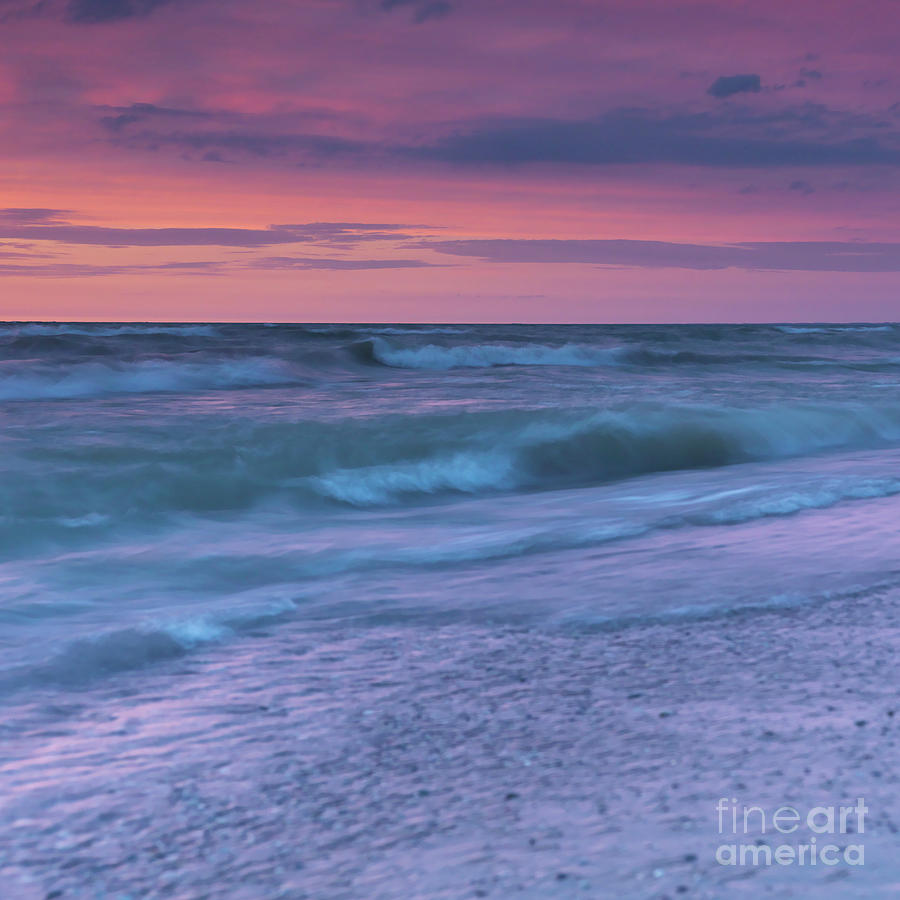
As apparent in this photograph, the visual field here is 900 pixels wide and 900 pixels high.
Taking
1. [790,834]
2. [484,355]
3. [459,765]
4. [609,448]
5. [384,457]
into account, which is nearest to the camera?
[790,834]

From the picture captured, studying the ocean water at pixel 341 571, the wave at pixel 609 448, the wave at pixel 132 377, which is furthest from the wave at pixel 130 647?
the wave at pixel 132 377

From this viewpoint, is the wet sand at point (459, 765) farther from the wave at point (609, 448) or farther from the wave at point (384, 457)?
the wave at point (609, 448)

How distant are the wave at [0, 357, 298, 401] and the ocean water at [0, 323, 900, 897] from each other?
10.5 ft

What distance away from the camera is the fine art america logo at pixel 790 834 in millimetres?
1686

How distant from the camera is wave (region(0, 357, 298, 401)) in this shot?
48.0ft

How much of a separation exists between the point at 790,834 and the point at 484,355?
23601mm

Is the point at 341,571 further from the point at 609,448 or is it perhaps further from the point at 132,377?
the point at 132,377

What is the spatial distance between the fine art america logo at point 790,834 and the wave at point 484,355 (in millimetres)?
20220

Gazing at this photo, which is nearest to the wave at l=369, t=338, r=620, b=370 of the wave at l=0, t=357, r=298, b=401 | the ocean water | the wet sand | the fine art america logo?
the wave at l=0, t=357, r=298, b=401

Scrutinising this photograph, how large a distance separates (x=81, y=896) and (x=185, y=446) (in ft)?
21.1

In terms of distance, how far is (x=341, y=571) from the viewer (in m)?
4.45

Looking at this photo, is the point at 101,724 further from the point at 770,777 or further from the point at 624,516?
the point at 624,516

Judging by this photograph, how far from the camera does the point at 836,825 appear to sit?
178cm

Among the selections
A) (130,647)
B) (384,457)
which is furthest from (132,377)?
(130,647)
